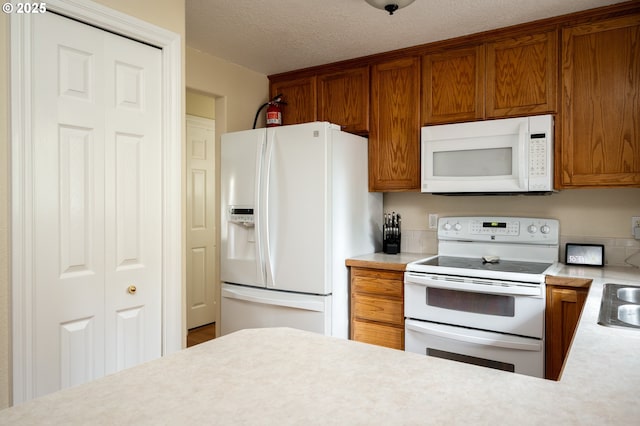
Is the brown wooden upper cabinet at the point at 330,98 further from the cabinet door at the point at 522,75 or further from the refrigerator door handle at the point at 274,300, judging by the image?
the refrigerator door handle at the point at 274,300

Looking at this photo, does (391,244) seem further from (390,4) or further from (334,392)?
(334,392)

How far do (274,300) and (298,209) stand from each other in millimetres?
624

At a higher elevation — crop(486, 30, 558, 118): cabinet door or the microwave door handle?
crop(486, 30, 558, 118): cabinet door

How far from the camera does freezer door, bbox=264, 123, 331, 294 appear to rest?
2.75 m

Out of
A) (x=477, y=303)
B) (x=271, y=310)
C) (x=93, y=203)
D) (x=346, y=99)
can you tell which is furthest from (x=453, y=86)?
(x=93, y=203)

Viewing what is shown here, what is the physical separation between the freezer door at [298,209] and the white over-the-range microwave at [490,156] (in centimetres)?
73

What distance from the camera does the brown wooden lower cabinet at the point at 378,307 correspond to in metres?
2.76

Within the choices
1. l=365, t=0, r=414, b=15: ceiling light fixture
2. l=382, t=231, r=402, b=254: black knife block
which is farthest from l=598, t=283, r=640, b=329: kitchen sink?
l=365, t=0, r=414, b=15: ceiling light fixture

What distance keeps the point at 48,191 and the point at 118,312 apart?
617 millimetres

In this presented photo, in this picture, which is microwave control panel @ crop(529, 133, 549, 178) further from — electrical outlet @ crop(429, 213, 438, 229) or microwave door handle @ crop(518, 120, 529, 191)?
electrical outlet @ crop(429, 213, 438, 229)

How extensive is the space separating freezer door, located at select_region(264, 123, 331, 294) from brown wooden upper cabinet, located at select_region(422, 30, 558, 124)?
835mm

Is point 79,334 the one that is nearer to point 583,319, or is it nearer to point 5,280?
point 5,280

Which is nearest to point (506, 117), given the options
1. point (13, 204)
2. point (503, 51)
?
point (503, 51)

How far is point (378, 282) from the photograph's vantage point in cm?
283
